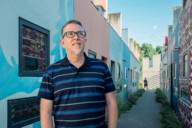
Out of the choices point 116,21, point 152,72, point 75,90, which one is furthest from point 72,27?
point 152,72

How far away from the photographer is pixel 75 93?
222 cm

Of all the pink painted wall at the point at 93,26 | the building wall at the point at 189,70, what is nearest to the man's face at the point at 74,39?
the pink painted wall at the point at 93,26

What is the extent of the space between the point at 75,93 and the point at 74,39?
398 millimetres

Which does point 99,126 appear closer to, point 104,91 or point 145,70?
point 104,91

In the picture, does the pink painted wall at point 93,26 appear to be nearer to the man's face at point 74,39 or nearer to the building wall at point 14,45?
the building wall at point 14,45

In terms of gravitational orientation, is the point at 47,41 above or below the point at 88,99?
above

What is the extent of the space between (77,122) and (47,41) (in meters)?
3.08

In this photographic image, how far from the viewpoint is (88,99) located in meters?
2.22

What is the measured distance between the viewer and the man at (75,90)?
2215 mm

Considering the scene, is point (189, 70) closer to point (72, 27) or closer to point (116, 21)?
point (72, 27)

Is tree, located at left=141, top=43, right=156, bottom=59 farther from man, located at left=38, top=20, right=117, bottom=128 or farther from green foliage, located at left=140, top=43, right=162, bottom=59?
man, located at left=38, top=20, right=117, bottom=128

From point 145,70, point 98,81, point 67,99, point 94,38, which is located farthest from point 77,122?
point 145,70

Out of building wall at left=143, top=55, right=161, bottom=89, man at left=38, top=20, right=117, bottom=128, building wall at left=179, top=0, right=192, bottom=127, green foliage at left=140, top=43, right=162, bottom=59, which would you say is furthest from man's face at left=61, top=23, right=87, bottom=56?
green foliage at left=140, top=43, right=162, bottom=59

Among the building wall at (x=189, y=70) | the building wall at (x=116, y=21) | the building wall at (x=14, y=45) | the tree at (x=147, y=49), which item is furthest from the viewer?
the tree at (x=147, y=49)
